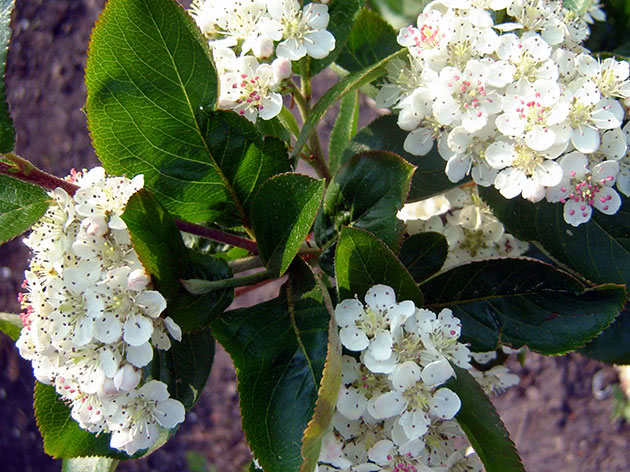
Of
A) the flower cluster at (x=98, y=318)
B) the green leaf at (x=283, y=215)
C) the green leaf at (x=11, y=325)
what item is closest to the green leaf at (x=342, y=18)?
the green leaf at (x=283, y=215)

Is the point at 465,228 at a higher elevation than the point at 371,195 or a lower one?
lower

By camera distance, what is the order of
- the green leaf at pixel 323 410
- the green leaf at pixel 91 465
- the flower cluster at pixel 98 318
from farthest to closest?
the green leaf at pixel 91 465
the flower cluster at pixel 98 318
the green leaf at pixel 323 410

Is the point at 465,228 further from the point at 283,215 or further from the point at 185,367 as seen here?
the point at 185,367

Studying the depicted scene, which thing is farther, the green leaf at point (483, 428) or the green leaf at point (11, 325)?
the green leaf at point (11, 325)

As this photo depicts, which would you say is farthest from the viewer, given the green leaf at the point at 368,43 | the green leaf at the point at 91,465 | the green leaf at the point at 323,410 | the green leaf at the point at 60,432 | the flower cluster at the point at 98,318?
the green leaf at the point at 368,43

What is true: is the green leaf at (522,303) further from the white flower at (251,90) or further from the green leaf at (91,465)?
the green leaf at (91,465)

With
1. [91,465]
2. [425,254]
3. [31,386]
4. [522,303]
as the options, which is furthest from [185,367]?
[31,386]

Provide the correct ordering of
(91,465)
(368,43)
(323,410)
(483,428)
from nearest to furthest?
1. (323,410)
2. (483,428)
3. (91,465)
4. (368,43)
